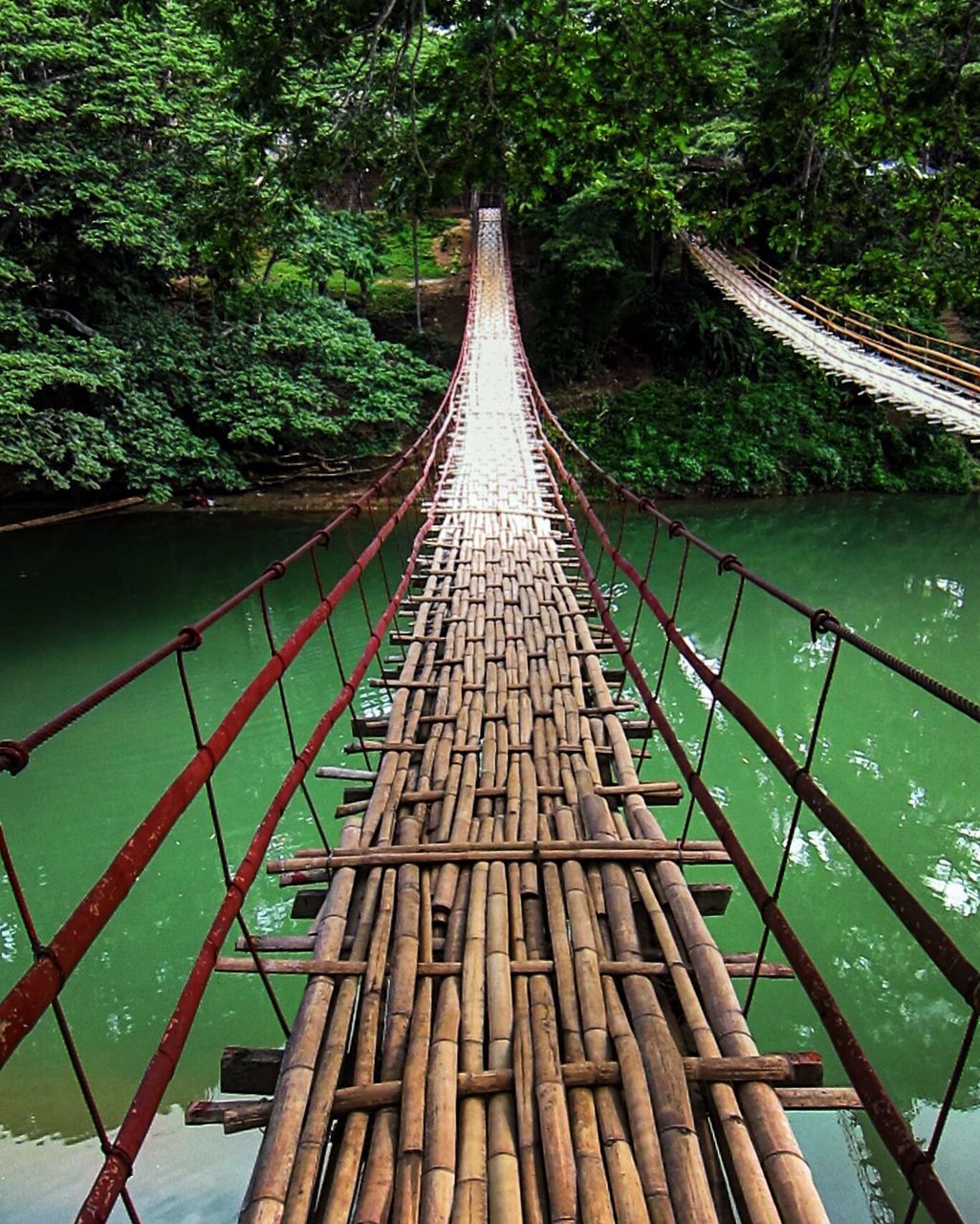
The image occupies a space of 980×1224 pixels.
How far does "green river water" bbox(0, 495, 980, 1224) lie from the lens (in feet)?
7.29

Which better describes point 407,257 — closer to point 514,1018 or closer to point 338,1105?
point 514,1018

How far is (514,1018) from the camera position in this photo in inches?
45.0

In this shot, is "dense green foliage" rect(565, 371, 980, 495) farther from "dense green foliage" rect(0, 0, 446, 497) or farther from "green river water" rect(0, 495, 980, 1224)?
"dense green foliage" rect(0, 0, 446, 497)

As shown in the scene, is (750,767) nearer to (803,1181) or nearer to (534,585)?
(534,585)

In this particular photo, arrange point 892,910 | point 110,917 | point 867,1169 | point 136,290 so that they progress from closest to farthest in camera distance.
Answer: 1. point 110,917
2. point 892,910
3. point 867,1169
4. point 136,290

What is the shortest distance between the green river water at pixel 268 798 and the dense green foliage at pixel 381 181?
989mm

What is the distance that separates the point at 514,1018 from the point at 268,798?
2.83m

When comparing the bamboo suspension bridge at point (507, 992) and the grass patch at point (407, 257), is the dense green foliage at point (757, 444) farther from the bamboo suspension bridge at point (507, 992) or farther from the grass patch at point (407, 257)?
the bamboo suspension bridge at point (507, 992)

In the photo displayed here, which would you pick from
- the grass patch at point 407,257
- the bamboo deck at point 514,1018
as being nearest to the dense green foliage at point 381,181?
the grass patch at point 407,257

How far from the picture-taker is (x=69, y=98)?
5434 mm

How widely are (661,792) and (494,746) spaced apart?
1.36ft

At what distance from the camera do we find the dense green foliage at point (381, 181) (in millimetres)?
2422

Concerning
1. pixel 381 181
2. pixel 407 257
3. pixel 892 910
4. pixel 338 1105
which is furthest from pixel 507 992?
pixel 407 257

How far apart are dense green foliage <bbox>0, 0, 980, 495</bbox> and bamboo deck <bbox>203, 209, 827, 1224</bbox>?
6.37 ft
